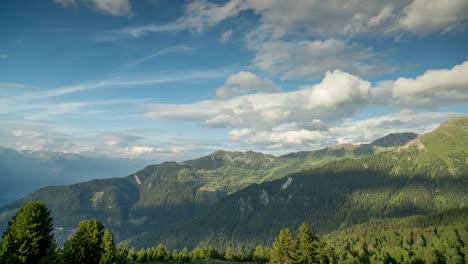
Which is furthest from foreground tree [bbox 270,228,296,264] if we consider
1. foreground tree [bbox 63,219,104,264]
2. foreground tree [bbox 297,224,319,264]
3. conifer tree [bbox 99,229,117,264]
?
foreground tree [bbox 63,219,104,264]

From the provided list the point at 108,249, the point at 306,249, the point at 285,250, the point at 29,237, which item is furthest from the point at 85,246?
the point at 285,250

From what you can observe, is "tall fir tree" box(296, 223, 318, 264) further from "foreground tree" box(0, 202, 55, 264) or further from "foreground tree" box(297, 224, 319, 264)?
"foreground tree" box(0, 202, 55, 264)

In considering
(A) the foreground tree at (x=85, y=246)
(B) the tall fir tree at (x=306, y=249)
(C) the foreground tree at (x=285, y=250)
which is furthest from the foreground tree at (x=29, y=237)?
(C) the foreground tree at (x=285, y=250)

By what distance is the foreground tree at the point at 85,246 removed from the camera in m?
51.7

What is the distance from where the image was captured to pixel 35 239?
51.3 meters

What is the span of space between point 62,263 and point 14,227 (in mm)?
10608

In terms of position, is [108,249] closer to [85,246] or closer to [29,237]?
[85,246]

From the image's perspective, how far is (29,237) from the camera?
5134 cm

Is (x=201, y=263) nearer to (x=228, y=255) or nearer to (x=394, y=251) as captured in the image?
(x=228, y=255)

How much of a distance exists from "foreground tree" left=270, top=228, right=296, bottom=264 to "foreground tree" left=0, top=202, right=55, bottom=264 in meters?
53.4

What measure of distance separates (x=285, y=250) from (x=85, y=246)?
49550 mm

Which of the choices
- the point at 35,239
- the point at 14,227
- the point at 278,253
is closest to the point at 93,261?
the point at 35,239

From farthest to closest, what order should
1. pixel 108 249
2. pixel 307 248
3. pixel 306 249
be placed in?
pixel 306 249, pixel 307 248, pixel 108 249

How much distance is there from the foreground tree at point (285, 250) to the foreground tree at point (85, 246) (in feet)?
152
